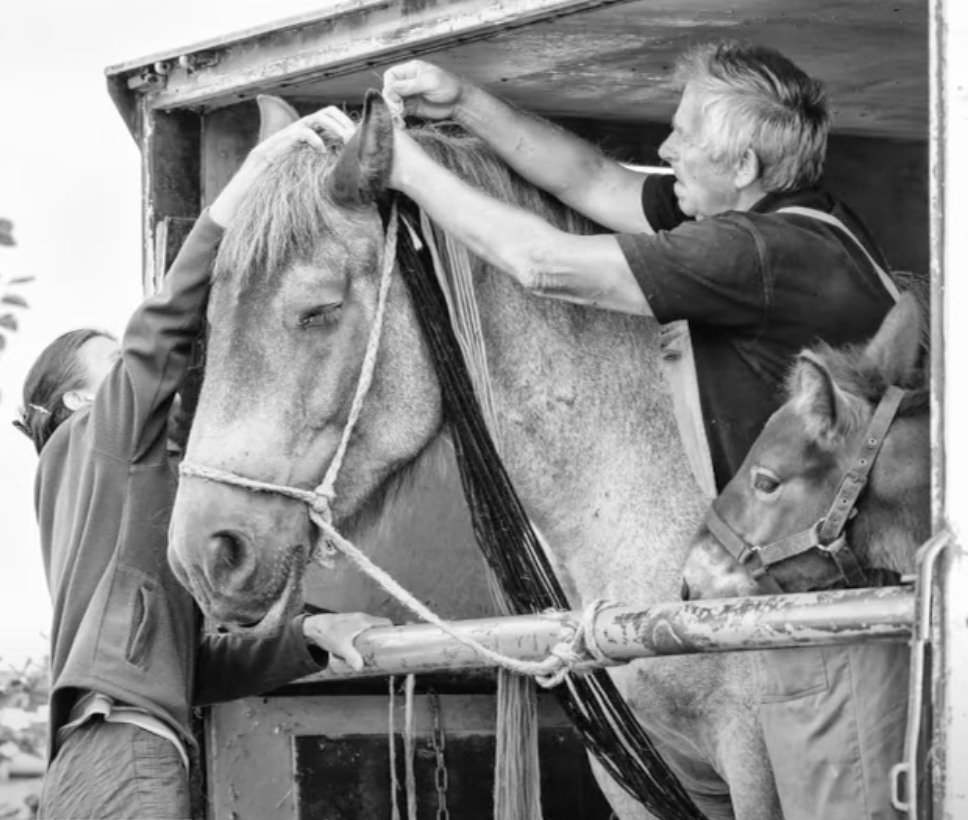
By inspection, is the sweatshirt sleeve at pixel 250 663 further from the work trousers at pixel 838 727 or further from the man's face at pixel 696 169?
the man's face at pixel 696 169

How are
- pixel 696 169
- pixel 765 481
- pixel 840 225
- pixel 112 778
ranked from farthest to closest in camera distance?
1. pixel 696 169
2. pixel 840 225
3. pixel 112 778
4. pixel 765 481

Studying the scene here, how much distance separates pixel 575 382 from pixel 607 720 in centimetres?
70

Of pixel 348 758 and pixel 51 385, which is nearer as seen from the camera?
pixel 51 385

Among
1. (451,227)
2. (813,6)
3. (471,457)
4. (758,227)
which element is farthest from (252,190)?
(813,6)

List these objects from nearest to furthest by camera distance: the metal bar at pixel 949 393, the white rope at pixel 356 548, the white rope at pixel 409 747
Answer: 1. the metal bar at pixel 949 393
2. the white rope at pixel 356 548
3. the white rope at pixel 409 747

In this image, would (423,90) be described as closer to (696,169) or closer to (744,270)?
(696,169)

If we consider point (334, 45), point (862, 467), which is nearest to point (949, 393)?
point (862, 467)

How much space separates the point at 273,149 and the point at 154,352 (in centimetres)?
48

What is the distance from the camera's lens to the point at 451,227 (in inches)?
132

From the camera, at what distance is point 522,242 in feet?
10.8

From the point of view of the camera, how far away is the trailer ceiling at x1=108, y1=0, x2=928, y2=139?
12.0ft

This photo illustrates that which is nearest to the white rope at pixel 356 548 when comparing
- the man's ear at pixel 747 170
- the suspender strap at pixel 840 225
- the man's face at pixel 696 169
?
the man's face at pixel 696 169

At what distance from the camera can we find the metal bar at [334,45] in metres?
3.55

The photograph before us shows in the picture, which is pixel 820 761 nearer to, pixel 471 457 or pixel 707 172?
pixel 471 457
